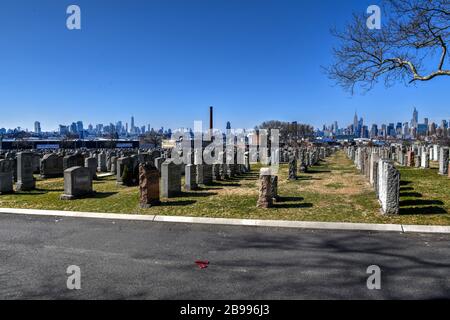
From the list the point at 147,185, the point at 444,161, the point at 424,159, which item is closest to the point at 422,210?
the point at 147,185

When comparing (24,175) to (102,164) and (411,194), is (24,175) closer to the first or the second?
(102,164)

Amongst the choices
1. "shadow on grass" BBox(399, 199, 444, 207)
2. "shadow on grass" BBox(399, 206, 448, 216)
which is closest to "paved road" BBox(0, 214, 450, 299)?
"shadow on grass" BBox(399, 206, 448, 216)

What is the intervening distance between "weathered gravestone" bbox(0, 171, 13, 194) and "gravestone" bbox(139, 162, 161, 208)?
23.7 ft

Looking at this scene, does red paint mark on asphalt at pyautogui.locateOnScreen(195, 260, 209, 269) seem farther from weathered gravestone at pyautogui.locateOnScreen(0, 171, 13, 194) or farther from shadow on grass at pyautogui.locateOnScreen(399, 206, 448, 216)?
weathered gravestone at pyautogui.locateOnScreen(0, 171, 13, 194)

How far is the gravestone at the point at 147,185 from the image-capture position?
10.2 meters

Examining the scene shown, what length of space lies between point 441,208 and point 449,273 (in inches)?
185

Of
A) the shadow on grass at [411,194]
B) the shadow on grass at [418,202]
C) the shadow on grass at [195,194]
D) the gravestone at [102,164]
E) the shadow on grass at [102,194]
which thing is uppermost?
the gravestone at [102,164]

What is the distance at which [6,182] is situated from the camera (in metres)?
13.7

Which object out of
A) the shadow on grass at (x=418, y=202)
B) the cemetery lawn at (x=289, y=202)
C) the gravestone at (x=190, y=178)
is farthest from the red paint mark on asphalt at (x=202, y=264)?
the gravestone at (x=190, y=178)

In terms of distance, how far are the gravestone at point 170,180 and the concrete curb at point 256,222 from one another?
2767mm

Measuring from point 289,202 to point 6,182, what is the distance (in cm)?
1155

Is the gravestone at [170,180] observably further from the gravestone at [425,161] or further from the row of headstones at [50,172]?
the gravestone at [425,161]
